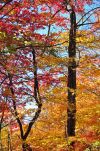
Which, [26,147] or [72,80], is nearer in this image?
[26,147]

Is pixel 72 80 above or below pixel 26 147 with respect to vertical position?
→ above

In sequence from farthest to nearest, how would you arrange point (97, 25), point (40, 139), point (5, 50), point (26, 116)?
point (97, 25), point (26, 116), point (40, 139), point (5, 50)

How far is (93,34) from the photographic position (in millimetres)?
15922

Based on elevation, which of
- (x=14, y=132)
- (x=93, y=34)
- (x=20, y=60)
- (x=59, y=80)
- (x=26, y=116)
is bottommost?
(x=14, y=132)

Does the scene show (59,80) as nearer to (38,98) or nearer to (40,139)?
(38,98)

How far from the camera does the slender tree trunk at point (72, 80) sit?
48.4 ft

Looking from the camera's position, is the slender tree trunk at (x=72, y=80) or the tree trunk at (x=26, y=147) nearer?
the tree trunk at (x=26, y=147)

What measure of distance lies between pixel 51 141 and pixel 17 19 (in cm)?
490

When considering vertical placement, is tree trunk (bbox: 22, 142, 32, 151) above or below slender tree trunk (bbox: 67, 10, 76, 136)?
below

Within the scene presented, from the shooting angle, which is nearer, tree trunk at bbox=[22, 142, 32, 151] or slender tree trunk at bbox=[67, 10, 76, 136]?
tree trunk at bbox=[22, 142, 32, 151]

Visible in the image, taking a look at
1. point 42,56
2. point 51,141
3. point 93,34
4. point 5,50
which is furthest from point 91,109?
point 5,50

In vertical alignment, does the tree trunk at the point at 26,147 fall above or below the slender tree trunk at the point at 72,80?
below

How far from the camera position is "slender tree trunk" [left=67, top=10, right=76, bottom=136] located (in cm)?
1475

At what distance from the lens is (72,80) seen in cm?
1553
